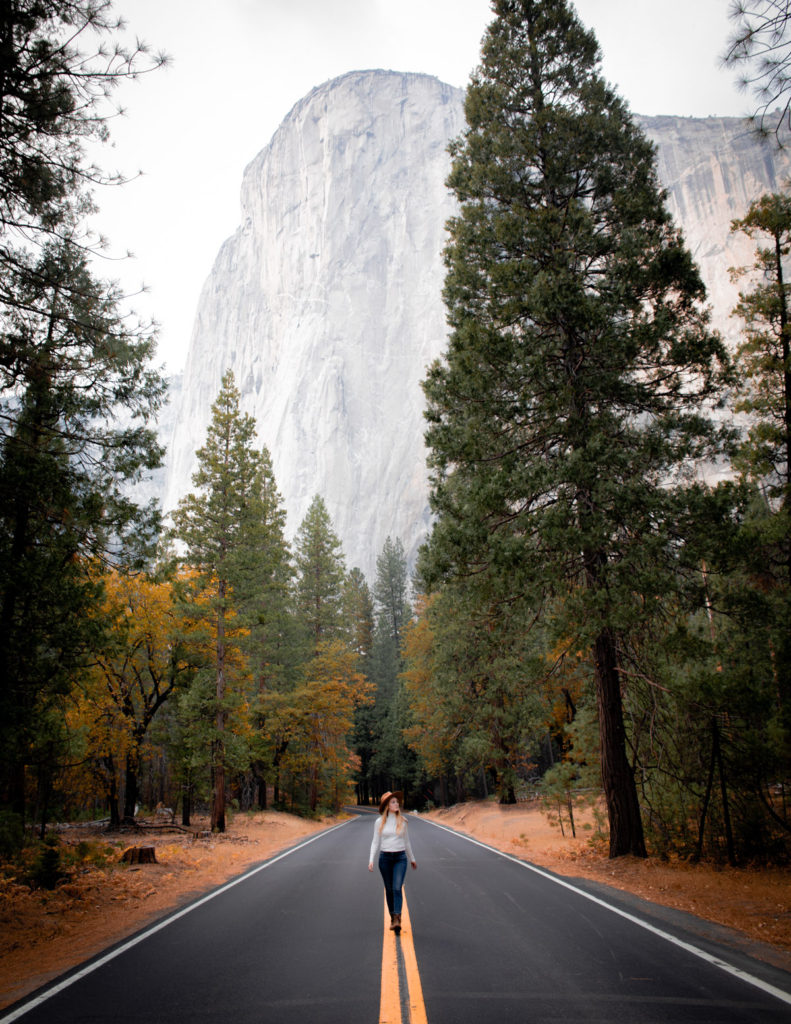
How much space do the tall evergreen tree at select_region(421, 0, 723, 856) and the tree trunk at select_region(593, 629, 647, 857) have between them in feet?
0.10

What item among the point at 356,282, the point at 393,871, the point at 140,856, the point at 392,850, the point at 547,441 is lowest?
the point at 140,856

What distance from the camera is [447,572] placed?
10227mm

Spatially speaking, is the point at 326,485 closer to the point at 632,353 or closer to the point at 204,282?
the point at 632,353

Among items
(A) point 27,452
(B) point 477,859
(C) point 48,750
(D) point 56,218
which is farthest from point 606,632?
(C) point 48,750

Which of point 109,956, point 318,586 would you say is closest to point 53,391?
point 109,956

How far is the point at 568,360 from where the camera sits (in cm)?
1055

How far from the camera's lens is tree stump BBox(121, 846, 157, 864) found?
12.1 metres

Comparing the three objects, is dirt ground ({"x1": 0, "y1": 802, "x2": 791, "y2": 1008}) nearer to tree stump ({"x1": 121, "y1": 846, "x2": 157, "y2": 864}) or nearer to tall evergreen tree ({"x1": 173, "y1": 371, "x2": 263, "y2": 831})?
tree stump ({"x1": 121, "y1": 846, "x2": 157, "y2": 864})

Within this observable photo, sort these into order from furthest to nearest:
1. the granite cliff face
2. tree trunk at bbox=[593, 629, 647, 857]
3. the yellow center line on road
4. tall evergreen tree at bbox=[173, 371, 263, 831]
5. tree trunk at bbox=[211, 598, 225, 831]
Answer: the granite cliff face → tall evergreen tree at bbox=[173, 371, 263, 831] → tree trunk at bbox=[211, 598, 225, 831] → tree trunk at bbox=[593, 629, 647, 857] → the yellow center line on road

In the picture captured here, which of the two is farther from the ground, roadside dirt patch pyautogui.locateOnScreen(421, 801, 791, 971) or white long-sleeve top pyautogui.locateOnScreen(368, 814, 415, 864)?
white long-sleeve top pyautogui.locateOnScreen(368, 814, 415, 864)

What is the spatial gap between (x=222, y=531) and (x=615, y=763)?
14.6 metres

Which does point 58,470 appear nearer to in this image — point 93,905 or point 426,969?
point 93,905

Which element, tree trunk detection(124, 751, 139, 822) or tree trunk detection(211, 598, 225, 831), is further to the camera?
tree trunk detection(124, 751, 139, 822)

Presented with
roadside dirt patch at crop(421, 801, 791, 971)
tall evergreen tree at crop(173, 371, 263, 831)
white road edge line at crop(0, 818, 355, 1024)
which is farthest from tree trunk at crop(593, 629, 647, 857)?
tall evergreen tree at crop(173, 371, 263, 831)
